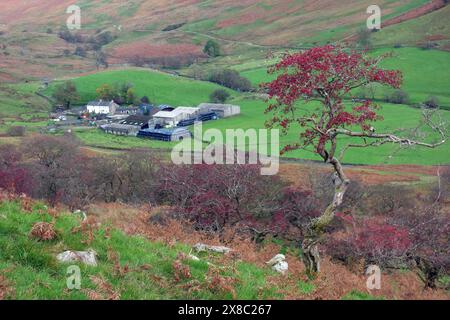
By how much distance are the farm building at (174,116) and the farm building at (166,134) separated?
8234 mm

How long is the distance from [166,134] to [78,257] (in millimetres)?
78771

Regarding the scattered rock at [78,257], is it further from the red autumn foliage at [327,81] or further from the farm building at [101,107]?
the farm building at [101,107]

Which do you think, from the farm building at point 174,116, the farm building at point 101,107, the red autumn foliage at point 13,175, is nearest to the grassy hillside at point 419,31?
the farm building at point 174,116

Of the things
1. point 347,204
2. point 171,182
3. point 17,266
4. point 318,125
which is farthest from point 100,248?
point 347,204

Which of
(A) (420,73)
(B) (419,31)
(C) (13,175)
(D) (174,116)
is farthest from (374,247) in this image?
(B) (419,31)

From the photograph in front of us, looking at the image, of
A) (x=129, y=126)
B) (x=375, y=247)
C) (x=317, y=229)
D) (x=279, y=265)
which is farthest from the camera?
(x=129, y=126)

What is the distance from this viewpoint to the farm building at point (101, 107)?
118 metres

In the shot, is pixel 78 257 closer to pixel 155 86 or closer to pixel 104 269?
pixel 104 269

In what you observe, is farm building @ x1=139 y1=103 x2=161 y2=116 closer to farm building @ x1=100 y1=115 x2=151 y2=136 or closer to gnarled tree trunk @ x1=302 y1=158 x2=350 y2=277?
farm building @ x1=100 y1=115 x2=151 y2=136

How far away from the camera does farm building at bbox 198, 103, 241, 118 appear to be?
343 ft

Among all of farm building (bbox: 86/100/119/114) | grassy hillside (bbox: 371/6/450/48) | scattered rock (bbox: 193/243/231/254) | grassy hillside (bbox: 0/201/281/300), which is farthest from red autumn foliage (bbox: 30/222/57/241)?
grassy hillside (bbox: 371/6/450/48)

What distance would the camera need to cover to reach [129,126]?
100 meters

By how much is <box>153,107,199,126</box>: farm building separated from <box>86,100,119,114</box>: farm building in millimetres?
14453
